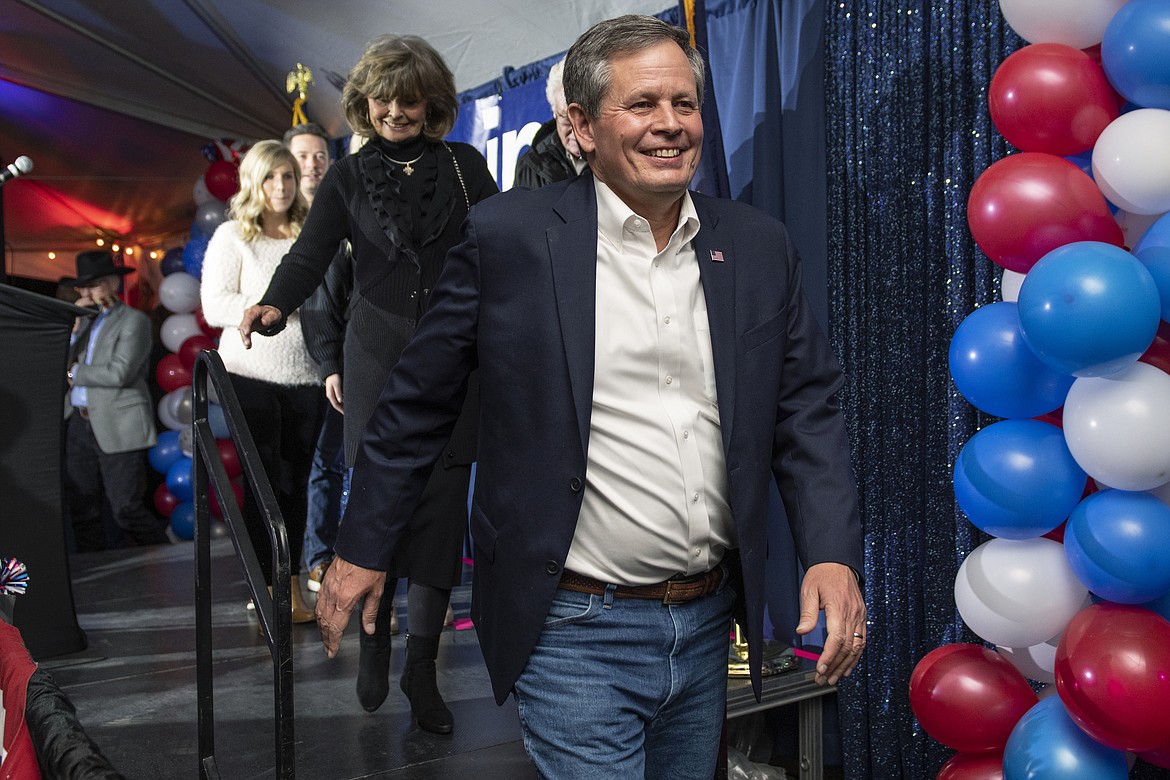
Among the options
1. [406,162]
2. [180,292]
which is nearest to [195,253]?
[180,292]

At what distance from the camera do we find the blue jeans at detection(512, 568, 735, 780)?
1551 mm

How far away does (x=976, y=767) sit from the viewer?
242cm

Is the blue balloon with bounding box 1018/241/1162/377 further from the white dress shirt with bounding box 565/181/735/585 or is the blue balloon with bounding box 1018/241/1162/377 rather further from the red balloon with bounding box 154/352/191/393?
the red balloon with bounding box 154/352/191/393

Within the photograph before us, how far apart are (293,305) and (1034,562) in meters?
1.93

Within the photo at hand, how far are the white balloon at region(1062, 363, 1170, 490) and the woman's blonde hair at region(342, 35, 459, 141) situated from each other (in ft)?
5.61

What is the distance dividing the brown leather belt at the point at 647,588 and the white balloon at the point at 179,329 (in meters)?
6.23

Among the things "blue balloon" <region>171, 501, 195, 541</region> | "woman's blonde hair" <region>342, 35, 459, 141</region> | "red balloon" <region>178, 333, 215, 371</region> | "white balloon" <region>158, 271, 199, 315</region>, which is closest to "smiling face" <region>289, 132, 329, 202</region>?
"woman's blonde hair" <region>342, 35, 459, 141</region>

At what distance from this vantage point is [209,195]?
718 cm

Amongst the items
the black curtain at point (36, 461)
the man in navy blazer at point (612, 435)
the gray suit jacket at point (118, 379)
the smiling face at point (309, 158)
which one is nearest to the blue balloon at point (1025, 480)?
the man in navy blazer at point (612, 435)

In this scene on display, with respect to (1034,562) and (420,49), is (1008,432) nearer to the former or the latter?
(1034,562)

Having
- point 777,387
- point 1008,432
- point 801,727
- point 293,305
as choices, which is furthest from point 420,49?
point 801,727

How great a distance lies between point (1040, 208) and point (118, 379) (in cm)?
577

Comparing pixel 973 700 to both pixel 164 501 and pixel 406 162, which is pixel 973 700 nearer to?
pixel 406 162

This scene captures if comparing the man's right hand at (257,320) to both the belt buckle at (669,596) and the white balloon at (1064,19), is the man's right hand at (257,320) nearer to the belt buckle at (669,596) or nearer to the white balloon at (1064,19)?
the belt buckle at (669,596)
